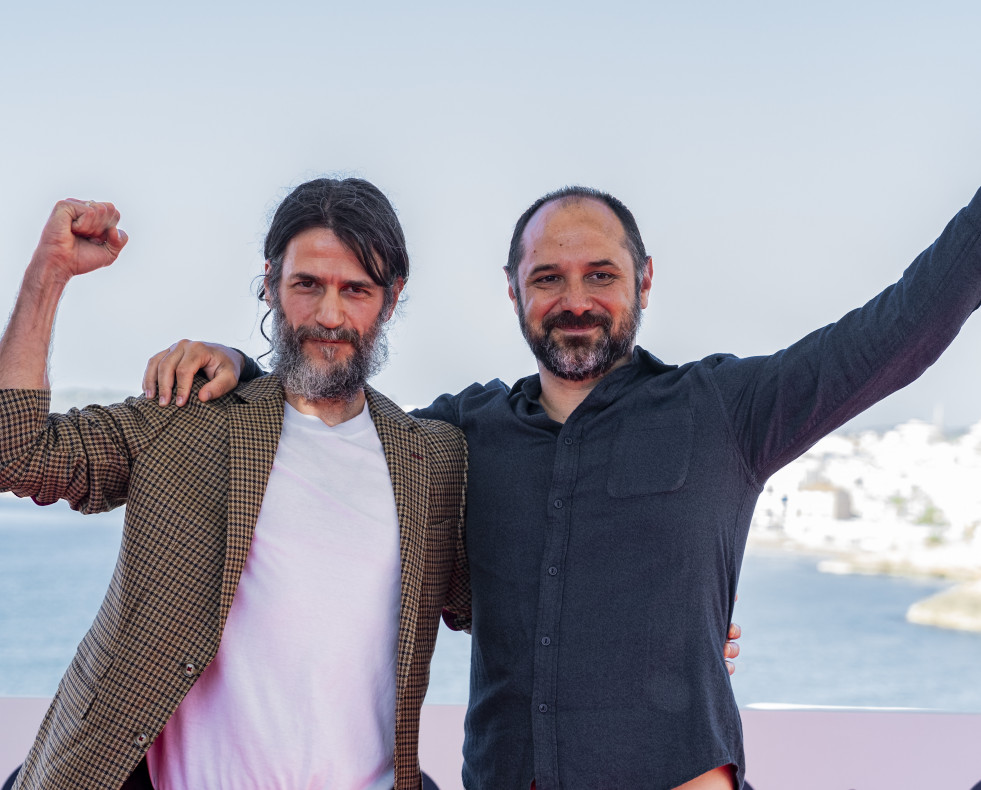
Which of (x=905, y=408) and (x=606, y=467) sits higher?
(x=606, y=467)

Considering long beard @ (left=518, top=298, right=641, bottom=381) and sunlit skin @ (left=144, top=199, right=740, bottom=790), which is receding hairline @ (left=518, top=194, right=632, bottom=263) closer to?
sunlit skin @ (left=144, top=199, right=740, bottom=790)

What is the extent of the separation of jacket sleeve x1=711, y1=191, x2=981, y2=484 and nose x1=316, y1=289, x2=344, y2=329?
738 mm

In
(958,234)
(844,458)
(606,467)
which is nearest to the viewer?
(958,234)

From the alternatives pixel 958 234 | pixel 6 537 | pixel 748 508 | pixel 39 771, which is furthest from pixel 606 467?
pixel 6 537

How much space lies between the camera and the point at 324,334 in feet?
6.11

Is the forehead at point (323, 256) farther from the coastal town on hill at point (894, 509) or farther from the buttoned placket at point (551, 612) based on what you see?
the coastal town on hill at point (894, 509)

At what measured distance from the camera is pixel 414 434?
6.41 feet

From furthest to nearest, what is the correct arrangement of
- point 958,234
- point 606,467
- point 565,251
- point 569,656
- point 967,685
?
point 967,685
point 565,251
point 606,467
point 569,656
point 958,234

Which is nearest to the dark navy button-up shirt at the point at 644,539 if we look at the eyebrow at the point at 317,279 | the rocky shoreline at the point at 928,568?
the eyebrow at the point at 317,279

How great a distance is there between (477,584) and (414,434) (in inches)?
12.6

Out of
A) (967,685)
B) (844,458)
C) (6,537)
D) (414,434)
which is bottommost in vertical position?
(967,685)

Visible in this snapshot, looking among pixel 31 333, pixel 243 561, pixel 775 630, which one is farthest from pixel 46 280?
pixel 775 630

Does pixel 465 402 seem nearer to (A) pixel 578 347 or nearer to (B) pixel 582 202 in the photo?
(A) pixel 578 347

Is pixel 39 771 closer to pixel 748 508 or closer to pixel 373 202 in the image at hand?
pixel 373 202
